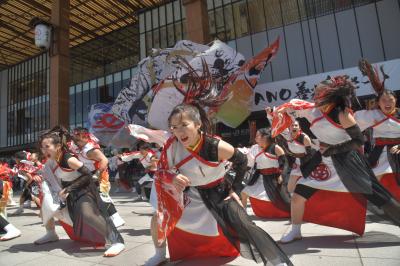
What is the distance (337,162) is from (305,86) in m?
8.84

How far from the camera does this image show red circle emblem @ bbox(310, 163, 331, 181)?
3.48 meters

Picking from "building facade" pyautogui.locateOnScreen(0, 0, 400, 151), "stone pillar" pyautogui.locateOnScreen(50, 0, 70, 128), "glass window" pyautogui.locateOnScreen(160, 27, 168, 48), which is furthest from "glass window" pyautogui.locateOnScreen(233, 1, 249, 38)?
"stone pillar" pyautogui.locateOnScreen(50, 0, 70, 128)

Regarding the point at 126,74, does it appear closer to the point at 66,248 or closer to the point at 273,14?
the point at 273,14

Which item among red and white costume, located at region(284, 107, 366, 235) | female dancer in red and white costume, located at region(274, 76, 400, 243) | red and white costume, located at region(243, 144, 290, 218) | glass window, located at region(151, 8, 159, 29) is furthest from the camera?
glass window, located at region(151, 8, 159, 29)

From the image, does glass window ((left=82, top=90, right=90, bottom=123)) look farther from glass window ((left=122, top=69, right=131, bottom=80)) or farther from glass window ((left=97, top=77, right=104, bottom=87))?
glass window ((left=122, top=69, right=131, bottom=80))

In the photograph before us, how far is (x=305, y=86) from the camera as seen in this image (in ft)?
38.2

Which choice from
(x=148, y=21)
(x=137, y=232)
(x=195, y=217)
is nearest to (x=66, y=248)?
(x=137, y=232)

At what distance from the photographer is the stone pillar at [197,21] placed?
15.3 meters

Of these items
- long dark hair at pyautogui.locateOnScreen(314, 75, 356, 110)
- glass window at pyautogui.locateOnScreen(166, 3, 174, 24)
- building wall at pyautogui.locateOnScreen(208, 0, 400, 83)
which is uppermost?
glass window at pyautogui.locateOnScreen(166, 3, 174, 24)

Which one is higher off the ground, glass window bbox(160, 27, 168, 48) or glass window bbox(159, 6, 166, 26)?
glass window bbox(159, 6, 166, 26)

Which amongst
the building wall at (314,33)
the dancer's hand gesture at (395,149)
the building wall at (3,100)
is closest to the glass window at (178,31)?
the building wall at (314,33)

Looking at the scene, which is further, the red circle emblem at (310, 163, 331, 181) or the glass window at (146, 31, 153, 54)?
the glass window at (146, 31, 153, 54)

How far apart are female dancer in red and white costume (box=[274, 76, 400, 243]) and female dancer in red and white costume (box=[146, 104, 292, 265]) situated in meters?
1.08

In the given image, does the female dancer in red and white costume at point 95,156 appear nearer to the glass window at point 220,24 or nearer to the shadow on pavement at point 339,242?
the shadow on pavement at point 339,242
